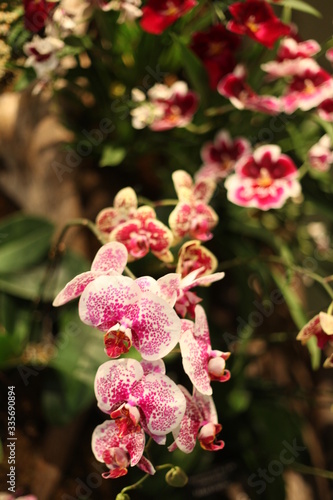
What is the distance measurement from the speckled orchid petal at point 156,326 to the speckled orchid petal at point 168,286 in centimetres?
3

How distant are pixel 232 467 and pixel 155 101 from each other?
0.77m

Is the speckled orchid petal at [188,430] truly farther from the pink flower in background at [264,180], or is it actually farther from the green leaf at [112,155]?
the green leaf at [112,155]

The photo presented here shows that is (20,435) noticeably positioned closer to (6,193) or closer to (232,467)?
(232,467)

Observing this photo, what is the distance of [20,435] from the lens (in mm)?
942

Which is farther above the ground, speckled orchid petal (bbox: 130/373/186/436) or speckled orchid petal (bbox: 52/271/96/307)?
speckled orchid petal (bbox: 52/271/96/307)

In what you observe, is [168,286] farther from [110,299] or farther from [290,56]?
[290,56]

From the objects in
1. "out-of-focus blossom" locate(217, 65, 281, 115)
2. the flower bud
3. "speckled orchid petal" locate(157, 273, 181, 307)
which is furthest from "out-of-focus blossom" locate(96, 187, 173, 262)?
"out-of-focus blossom" locate(217, 65, 281, 115)

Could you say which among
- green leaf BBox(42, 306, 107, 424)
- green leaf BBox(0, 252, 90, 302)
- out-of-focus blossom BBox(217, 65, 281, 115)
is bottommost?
green leaf BBox(42, 306, 107, 424)

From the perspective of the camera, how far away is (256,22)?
35.8 inches

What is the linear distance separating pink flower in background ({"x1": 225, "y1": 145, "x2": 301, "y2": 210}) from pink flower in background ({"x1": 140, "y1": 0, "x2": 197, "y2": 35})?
0.27 metres

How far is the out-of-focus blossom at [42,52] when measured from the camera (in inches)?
33.7

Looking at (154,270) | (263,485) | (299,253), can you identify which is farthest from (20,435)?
(299,253)

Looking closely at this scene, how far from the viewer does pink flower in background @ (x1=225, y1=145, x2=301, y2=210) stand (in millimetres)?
932

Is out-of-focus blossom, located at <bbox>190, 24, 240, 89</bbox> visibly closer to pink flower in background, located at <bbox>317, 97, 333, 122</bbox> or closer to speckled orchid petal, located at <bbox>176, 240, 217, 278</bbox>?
pink flower in background, located at <bbox>317, 97, 333, 122</bbox>
